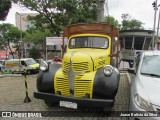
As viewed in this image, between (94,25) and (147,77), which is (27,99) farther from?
(147,77)

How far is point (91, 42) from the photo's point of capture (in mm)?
8859

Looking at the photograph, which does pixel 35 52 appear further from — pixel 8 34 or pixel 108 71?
pixel 108 71

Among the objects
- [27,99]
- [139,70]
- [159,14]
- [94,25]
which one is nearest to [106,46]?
[94,25]

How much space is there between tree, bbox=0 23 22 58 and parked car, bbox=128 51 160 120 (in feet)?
184

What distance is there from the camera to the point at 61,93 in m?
7.25

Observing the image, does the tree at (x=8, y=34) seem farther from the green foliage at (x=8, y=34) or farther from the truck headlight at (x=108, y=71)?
the truck headlight at (x=108, y=71)

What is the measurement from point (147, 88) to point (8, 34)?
5795 centimetres

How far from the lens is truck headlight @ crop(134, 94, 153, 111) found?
4.98m

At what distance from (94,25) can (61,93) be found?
296cm

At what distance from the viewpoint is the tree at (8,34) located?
198ft

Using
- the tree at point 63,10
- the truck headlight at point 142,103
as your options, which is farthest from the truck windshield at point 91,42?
the tree at point 63,10

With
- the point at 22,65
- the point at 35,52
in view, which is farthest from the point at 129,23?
the point at 22,65

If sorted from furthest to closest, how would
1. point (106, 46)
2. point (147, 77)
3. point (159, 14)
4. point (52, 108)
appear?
point (159, 14), point (106, 46), point (52, 108), point (147, 77)

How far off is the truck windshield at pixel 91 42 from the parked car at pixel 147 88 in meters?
1.86
